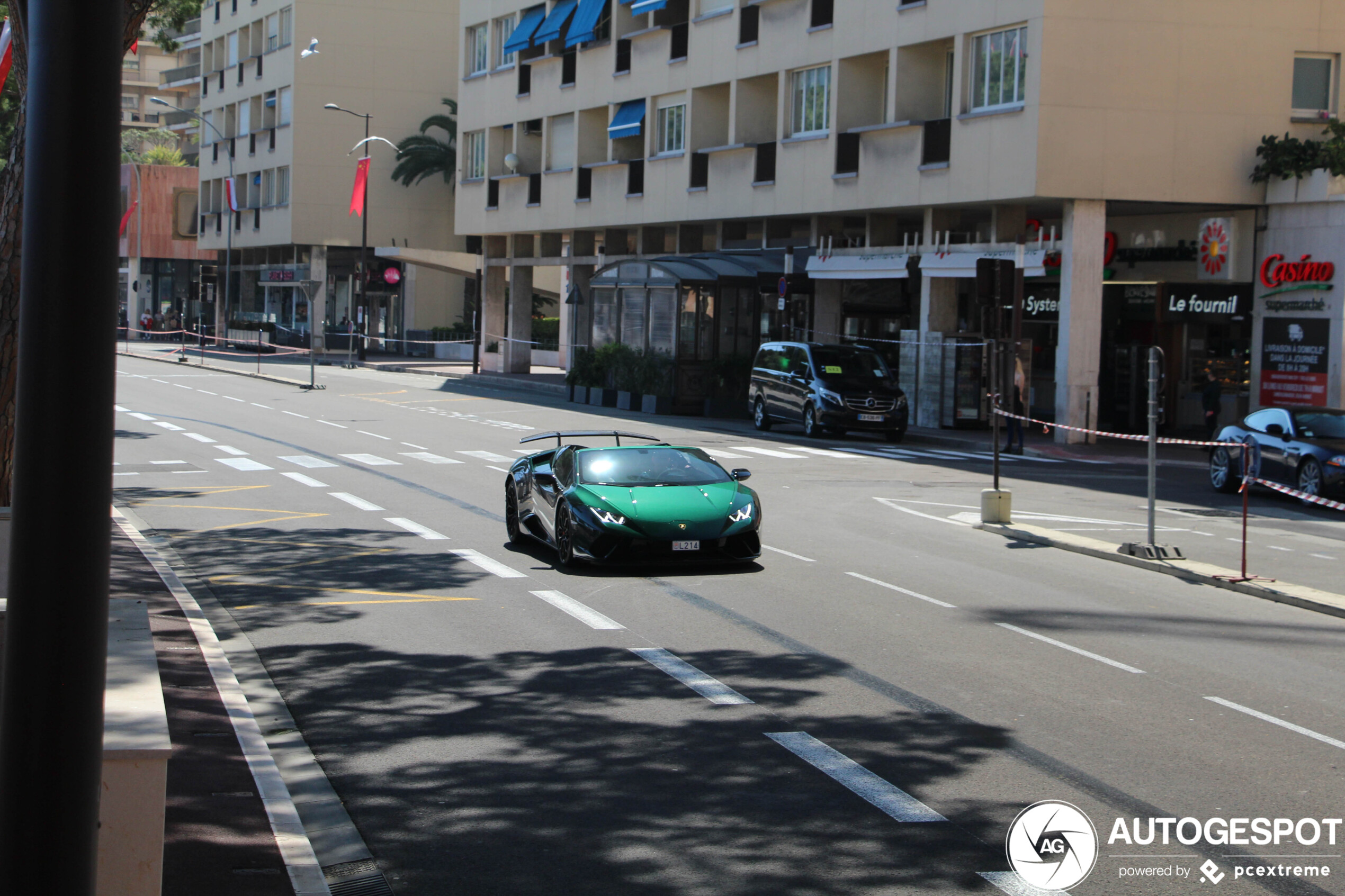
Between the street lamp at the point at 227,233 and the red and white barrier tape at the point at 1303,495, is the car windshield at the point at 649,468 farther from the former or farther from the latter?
the street lamp at the point at 227,233

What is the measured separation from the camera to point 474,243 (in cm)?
7481

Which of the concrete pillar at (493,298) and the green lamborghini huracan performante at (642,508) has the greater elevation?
the concrete pillar at (493,298)

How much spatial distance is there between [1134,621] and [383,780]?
682cm

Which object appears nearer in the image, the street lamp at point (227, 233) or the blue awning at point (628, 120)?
the blue awning at point (628, 120)

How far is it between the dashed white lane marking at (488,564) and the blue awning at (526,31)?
38.3 meters

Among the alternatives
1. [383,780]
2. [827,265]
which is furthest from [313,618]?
[827,265]

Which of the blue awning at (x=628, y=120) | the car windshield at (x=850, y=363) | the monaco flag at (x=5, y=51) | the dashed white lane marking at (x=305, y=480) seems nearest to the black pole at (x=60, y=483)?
the monaco flag at (x=5, y=51)

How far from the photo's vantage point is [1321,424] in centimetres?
2175

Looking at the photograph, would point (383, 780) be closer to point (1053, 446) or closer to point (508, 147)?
point (1053, 446)

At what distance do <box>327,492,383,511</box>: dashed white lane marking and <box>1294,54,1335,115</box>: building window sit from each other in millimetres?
22300

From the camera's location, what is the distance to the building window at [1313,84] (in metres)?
31.5

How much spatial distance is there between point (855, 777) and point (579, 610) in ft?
16.1

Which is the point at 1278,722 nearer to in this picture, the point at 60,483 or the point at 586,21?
the point at 60,483

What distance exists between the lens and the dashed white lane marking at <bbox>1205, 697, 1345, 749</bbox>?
27.1ft
